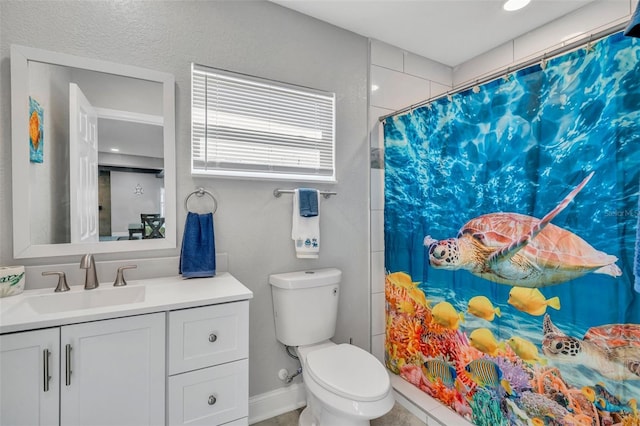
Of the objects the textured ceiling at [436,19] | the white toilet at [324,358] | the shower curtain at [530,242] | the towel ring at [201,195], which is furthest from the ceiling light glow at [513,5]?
the towel ring at [201,195]

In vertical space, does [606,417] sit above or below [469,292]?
below

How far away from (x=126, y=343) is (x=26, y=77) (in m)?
1.20

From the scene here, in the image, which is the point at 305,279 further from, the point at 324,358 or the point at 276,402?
the point at 276,402

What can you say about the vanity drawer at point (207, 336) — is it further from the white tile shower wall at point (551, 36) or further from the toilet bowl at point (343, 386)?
the white tile shower wall at point (551, 36)

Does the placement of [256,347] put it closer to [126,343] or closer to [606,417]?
[126,343]

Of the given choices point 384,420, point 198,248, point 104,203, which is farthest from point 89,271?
point 384,420

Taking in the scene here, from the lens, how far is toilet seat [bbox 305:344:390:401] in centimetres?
134

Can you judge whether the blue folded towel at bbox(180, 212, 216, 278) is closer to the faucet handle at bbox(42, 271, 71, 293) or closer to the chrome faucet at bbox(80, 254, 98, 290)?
the chrome faucet at bbox(80, 254, 98, 290)

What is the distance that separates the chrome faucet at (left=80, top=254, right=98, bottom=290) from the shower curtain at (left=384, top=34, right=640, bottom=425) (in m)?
1.72

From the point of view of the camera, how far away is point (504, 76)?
58.5 inches

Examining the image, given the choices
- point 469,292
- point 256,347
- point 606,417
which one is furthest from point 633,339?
point 256,347

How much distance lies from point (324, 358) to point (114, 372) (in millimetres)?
929

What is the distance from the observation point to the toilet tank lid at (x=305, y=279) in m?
1.72

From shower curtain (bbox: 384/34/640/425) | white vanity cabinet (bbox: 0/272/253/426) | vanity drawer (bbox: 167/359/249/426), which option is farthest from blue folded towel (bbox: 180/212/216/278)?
shower curtain (bbox: 384/34/640/425)
